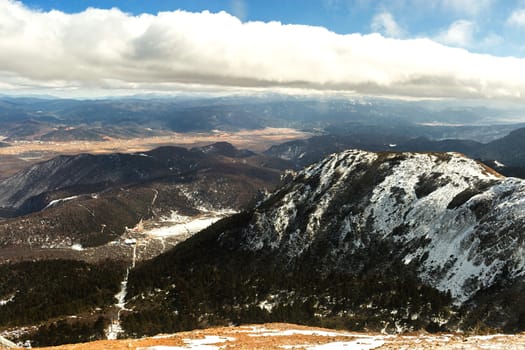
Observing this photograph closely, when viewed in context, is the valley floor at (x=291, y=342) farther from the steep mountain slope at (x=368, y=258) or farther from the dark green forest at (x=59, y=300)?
the dark green forest at (x=59, y=300)

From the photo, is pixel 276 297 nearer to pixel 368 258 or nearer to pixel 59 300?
pixel 368 258

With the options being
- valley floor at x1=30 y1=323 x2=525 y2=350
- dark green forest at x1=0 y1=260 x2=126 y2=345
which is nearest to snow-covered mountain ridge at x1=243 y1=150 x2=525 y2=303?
valley floor at x1=30 y1=323 x2=525 y2=350

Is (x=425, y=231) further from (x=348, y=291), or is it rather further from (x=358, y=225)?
(x=348, y=291)

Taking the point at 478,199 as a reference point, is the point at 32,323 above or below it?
below

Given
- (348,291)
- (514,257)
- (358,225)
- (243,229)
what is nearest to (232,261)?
(243,229)

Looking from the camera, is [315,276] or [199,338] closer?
[199,338]

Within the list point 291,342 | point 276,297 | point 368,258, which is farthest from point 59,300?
point 291,342

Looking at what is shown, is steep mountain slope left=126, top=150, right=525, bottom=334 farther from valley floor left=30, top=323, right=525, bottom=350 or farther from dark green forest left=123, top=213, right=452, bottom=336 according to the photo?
valley floor left=30, top=323, right=525, bottom=350
